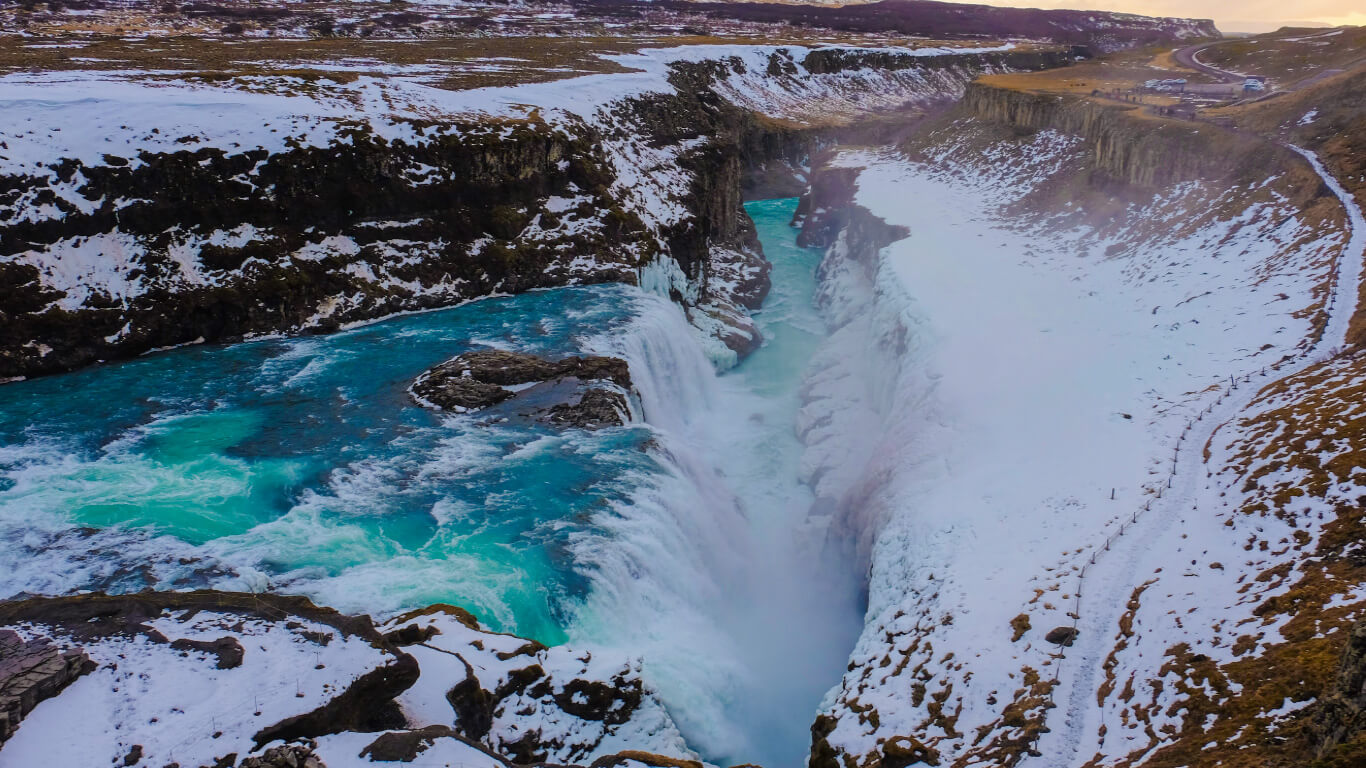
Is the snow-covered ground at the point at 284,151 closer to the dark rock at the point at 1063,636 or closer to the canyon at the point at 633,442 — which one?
the canyon at the point at 633,442

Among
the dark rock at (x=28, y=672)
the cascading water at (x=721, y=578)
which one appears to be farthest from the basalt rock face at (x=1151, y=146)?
the dark rock at (x=28, y=672)

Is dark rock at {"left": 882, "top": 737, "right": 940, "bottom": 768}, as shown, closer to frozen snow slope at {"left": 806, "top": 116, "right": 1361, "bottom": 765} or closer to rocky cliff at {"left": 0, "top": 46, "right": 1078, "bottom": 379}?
frozen snow slope at {"left": 806, "top": 116, "right": 1361, "bottom": 765}

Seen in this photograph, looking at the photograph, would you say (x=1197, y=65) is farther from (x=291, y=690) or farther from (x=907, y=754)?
(x=291, y=690)

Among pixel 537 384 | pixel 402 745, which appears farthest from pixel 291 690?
pixel 537 384

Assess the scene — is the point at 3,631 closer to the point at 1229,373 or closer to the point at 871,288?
the point at 1229,373

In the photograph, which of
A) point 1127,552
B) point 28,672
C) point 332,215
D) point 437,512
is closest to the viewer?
point 28,672

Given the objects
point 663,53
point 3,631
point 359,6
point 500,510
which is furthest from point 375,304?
point 359,6
